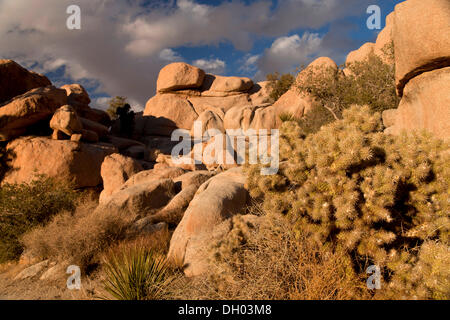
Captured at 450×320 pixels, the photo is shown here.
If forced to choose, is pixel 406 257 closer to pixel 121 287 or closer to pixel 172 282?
pixel 172 282

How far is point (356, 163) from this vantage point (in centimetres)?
329

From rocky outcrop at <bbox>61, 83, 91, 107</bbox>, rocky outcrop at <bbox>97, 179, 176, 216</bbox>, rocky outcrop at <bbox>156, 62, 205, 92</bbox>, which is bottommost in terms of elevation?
rocky outcrop at <bbox>97, 179, 176, 216</bbox>

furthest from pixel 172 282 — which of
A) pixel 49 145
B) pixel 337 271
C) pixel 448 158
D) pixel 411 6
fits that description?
pixel 49 145

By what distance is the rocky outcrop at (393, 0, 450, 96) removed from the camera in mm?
4782

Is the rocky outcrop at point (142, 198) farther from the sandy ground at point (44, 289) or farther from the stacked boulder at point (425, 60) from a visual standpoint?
the stacked boulder at point (425, 60)

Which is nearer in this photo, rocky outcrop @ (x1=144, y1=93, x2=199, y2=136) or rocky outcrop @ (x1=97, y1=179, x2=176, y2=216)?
rocky outcrop @ (x1=97, y1=179, x2=176, y2=216)

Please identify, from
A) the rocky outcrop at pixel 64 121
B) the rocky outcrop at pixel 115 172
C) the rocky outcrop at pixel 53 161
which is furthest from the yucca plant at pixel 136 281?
the rocky outcrop at pixel 64 121

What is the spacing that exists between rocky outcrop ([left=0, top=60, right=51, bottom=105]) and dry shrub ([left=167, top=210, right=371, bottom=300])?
2232 centimetres

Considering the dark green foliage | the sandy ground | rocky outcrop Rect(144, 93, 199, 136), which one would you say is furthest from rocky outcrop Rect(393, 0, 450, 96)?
the dark green foliage

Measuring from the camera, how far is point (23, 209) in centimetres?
775

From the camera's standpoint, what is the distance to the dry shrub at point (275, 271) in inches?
125

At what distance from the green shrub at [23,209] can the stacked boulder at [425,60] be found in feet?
33.4

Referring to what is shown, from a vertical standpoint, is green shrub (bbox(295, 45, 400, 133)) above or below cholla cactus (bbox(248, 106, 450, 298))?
above

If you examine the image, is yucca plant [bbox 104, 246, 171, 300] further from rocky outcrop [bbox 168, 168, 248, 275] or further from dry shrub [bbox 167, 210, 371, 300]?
rocky outcrop [bbox 168, 168, 248, 275]
